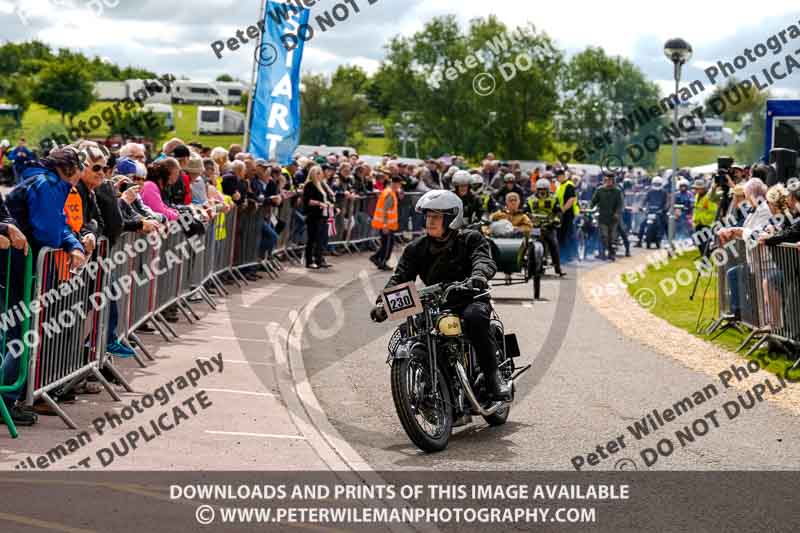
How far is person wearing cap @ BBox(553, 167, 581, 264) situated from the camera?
29.3 meters

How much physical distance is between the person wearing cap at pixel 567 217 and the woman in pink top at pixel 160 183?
16.0m

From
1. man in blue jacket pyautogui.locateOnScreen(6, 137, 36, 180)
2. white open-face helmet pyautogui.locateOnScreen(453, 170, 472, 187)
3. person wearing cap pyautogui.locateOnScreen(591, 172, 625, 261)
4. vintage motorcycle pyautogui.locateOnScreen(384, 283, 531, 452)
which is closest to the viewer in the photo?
vintage motorcycle pyautogui.locateOnScreen(384, 283, 531, 452)

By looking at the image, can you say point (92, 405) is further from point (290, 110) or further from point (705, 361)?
point (290, 110)

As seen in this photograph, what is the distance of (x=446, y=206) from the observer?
9375 mm

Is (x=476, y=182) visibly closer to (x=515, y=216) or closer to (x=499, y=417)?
(x=515, y=216)

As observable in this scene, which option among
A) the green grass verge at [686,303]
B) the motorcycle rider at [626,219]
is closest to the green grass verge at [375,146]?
the motorcycle rider at [626,219]

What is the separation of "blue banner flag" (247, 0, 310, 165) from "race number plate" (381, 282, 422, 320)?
14643 millimetres

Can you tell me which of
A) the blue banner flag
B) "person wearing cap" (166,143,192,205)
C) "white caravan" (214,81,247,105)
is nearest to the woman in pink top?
"person wearing cap" (166,143,192,205)

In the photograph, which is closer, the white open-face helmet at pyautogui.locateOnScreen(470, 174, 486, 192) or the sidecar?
the sidecar

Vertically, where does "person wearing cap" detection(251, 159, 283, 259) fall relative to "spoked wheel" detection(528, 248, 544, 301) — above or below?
above

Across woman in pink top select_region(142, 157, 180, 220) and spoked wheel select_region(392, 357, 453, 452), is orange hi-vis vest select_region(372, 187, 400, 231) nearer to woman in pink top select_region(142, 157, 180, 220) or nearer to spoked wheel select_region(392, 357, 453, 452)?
woman in pink top select_region(142, 157, 180, 220)

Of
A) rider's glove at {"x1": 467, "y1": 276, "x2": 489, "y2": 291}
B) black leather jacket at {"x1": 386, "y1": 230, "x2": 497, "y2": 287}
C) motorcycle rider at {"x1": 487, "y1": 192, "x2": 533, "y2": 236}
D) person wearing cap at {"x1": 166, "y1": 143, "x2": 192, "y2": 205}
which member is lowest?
rider's glove at {"x1": 467, "y1": 276, "x2": 489, "y2": 291}

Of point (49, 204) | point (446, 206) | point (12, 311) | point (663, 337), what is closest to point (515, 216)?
point (663, 337)

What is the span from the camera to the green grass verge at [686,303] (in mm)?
13352
